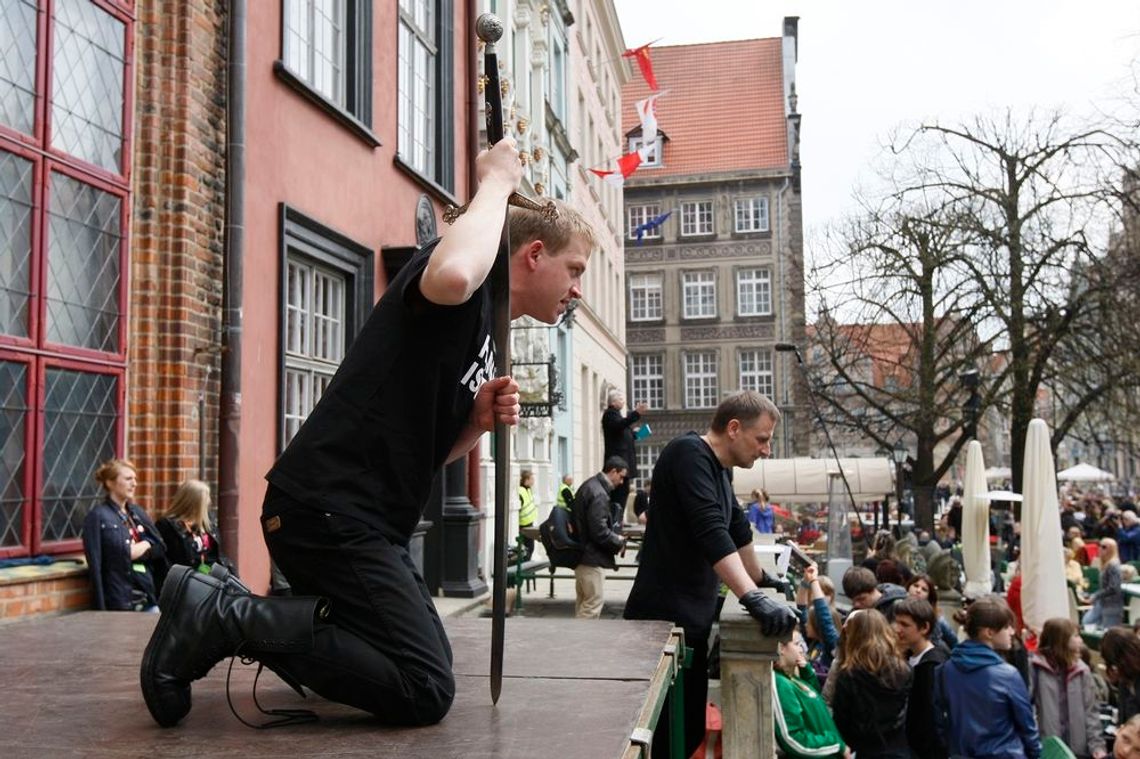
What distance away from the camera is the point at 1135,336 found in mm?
17812

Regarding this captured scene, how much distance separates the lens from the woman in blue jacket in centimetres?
575

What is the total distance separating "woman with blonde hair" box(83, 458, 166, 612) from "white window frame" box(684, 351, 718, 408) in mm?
46266

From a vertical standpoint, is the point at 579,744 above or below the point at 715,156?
below

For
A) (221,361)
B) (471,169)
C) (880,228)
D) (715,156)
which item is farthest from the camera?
(715,156)

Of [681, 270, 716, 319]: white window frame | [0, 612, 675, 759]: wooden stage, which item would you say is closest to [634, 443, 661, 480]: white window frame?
[681, 270, 716, 319]: white window frame

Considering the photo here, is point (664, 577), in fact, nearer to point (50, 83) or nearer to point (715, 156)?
point (50, 83)

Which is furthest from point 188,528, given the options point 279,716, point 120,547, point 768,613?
point 279,716

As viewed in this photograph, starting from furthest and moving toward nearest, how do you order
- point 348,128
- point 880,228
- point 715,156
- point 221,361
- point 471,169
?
point 715,156, point 880,228, point 471,169, point 348,128, point 221,361

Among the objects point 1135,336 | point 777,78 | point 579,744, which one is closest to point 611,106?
point 777,78

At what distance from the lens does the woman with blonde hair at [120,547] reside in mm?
5859

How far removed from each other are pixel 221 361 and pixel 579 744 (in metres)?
5.54

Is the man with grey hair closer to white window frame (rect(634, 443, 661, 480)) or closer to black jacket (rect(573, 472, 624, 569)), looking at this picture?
black jacket (rect(573, 472, 624, 569))

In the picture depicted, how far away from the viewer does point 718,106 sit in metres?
54.4

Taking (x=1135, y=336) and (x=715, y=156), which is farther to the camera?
(x=715, y=156)
